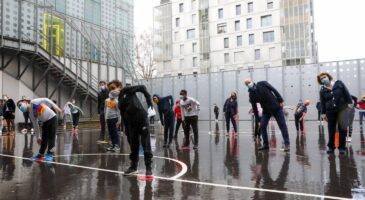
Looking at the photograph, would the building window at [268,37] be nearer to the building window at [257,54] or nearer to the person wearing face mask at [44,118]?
the building window at [257,54]

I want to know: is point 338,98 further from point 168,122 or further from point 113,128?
point 113,128

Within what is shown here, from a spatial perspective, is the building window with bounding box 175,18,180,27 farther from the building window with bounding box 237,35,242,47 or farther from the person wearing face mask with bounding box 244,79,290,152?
the person wearing face mask with bounding box 244,79,290,152

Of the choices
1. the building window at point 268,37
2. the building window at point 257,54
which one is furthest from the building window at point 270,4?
the building window at point 257,54

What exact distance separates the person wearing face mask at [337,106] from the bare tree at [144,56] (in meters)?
46.6

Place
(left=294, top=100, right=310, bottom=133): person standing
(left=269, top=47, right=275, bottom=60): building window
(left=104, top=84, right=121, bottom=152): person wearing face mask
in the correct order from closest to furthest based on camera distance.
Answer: (left=104, top=84, right=121, bottom=152): person wearing face mask < (left=294, top=100, right=310, bottom=133): person standing < (left=269, top=47, right=275, bottom=60): building window

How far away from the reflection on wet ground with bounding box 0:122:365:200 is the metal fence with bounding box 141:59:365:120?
77.8 feet

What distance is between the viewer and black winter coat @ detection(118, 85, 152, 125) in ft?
22.5

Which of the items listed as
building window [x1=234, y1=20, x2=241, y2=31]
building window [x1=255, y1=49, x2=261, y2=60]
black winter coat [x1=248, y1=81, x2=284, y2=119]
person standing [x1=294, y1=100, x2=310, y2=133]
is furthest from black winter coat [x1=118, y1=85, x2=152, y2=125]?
building window [x1=234, y1=20, x2=241, y2=31]

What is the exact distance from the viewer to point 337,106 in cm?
877

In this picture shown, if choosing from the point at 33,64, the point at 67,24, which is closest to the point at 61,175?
the point at 33,64

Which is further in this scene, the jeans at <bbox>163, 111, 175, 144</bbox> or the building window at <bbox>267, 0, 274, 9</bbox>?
the building window at <bbox>267, 0, 274, 9</bbox>

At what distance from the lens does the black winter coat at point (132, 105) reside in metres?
6.86

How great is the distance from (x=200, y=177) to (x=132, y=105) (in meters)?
1.82

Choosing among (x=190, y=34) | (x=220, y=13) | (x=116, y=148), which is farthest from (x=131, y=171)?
(x=190, y=34)
